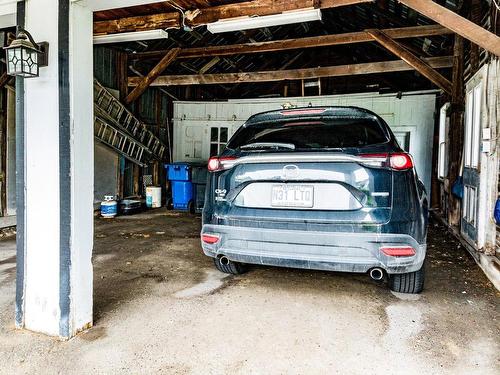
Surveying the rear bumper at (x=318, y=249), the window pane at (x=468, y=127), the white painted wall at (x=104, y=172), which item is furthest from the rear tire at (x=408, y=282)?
the white painted wall at (x=104, y=172)

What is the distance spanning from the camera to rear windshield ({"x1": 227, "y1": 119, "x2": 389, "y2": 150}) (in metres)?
2.73

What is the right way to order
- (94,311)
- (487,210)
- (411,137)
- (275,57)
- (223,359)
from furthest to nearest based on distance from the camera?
(275,57), (411,137), (487,210), (94,311), (223,359)

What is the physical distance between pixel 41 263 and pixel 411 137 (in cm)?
757

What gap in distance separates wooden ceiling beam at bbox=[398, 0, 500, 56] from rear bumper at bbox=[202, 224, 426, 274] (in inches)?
66.5

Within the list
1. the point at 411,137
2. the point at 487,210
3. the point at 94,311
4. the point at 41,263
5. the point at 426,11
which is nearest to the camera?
the point at 41,263

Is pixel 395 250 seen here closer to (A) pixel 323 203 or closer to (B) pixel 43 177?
(A) pixel 323 203

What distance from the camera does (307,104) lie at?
867 cm

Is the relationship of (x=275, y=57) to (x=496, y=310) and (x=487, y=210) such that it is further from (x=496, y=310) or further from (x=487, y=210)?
(x=496, y=310)

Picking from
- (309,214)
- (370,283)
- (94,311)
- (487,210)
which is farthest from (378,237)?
(487,210)

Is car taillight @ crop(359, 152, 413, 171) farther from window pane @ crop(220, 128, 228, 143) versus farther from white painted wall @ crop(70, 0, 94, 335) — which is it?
window pane @ crop(220, 128, 228, 143)

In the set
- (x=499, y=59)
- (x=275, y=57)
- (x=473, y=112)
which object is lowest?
(x=473, y=112)

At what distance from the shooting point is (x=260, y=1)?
155 inches

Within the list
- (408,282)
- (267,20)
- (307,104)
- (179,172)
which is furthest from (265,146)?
(307,104)

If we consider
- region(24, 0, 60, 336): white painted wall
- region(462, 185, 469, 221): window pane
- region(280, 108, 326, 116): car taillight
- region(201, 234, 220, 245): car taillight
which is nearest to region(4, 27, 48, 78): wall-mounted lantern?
A: region(24, 0, 60, 336): white painted wall
